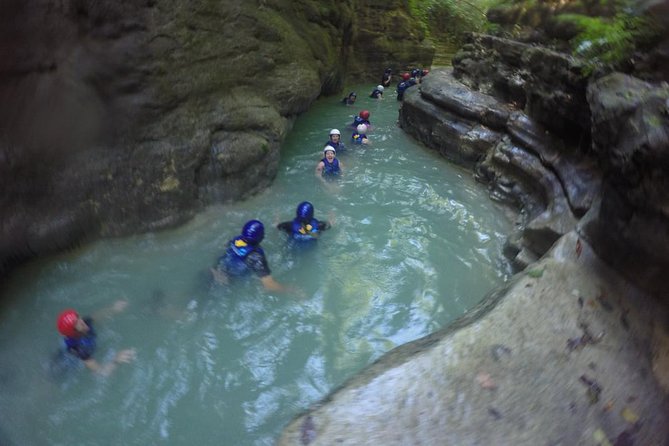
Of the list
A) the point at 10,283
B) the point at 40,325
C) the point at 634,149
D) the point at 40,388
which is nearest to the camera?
the point at 634,149

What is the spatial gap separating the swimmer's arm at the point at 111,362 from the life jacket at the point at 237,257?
140 cm

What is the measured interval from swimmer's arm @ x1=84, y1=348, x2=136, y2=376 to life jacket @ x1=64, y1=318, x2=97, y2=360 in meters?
0.08

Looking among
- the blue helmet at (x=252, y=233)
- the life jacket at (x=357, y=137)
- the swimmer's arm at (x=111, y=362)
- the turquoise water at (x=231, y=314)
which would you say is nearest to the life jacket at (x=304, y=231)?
the turquoise water at (x=231, y=314)

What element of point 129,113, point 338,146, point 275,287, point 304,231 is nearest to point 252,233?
point 275,287

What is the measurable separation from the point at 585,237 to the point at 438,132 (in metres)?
6.16

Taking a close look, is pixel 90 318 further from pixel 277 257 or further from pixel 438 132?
pixel 438 132

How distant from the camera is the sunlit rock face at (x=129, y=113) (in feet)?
16.3

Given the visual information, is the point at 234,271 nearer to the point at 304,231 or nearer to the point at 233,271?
the point at 233,271

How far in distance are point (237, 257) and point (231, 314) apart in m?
0.71

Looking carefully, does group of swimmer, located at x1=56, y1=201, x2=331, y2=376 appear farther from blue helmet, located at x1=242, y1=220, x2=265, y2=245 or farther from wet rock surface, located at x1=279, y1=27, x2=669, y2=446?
wet rock surface, located at x1=279, y1=27, x2=669, y2=446

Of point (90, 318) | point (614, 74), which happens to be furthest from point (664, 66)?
point (90, 318)

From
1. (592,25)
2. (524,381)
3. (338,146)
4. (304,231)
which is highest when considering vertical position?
(592,25)

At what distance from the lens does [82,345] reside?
414cm

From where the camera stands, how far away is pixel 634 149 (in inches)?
131
